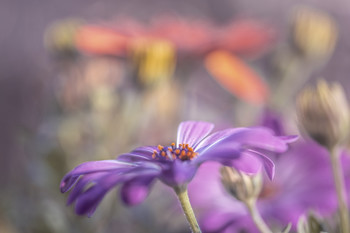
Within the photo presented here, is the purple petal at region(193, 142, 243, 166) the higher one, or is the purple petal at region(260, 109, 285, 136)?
the purple petal at region(193, 142, 243, 166)

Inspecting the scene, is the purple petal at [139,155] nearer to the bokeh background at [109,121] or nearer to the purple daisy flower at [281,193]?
the purple daisy flower at [281,193]

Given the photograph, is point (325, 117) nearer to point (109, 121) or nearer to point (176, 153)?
point (176, 153)

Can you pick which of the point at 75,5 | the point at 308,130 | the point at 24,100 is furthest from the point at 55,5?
the point at 308,130

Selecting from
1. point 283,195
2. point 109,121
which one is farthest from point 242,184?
point 109,121

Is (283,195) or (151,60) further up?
(151,60)

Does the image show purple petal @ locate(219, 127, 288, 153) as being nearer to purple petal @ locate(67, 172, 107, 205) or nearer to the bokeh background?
purple petal @ locate(67, 172, 107, 205)

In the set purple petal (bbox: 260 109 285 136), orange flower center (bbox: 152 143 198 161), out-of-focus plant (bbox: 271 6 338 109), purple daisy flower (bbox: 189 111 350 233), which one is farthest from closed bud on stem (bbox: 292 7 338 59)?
orange flower center (bbox: 152 143 198 161)

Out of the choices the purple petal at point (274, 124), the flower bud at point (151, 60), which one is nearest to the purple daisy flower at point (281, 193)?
the purple petal at point (274, 124)
